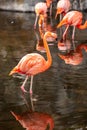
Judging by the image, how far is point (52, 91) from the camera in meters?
7.52

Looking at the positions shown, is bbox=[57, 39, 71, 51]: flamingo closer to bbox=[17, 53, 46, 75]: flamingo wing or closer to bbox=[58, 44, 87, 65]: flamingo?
bbox=[58, 44, 87, 65]: flamingo

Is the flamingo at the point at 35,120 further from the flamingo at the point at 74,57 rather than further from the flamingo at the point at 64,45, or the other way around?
the flamingo at the point at 64,45

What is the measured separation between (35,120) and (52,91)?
1.31 meters

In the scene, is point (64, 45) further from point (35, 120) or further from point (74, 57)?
point (35, 120)

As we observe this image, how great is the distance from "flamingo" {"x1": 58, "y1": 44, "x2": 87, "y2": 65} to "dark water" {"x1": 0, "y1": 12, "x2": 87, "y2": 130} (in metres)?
0.12

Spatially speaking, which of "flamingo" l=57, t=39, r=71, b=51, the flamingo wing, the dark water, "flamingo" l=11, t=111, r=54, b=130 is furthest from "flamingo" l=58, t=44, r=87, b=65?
"flamingo" l=11, t=111, r=54, b=130

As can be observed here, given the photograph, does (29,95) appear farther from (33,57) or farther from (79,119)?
(79,119)

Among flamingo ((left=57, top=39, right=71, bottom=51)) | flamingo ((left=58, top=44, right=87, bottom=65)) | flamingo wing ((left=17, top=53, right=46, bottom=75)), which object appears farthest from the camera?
flamingo ((left=57, top=39, right=71, bottom=51))

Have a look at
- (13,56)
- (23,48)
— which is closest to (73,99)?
(13,56)

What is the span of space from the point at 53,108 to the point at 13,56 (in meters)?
3.60

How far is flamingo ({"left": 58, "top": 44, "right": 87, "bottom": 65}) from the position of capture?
9.77 meters

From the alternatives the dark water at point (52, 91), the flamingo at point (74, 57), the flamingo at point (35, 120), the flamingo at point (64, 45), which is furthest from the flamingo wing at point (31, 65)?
the flamingo at point (64, 45)

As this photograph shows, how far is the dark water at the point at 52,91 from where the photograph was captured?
20.5ft

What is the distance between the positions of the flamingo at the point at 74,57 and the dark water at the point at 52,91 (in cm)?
12
